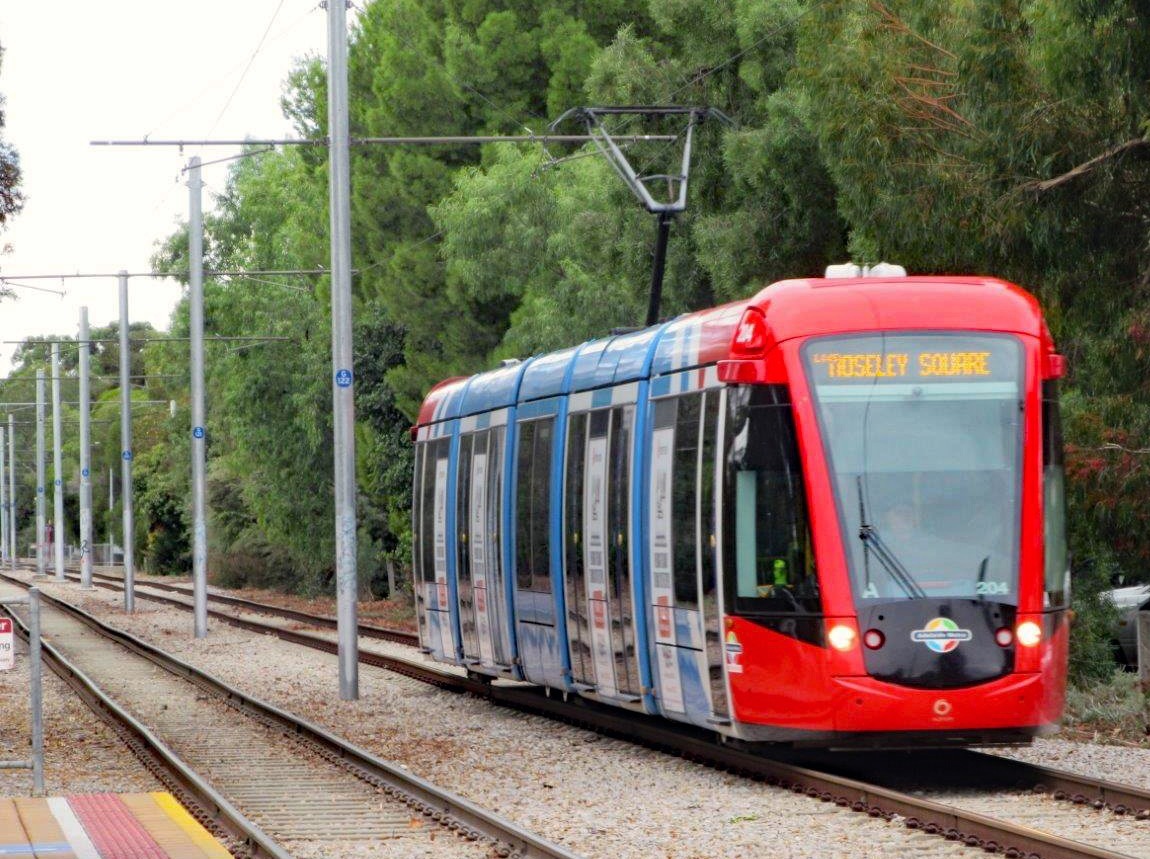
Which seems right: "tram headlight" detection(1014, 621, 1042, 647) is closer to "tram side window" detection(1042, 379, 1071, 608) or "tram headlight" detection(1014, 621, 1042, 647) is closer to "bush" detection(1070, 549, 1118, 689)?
"tram side window" detection(1042, 379, 1071, 608)

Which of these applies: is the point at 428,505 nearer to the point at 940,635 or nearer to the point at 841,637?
the point at 841,637

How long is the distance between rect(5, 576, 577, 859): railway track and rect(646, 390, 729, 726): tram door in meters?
2.13

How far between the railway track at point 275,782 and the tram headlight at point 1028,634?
3681 millimetres

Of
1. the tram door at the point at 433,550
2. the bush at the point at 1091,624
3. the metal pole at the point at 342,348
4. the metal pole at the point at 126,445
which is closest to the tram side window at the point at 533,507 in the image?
the tram door at the point at 433,550

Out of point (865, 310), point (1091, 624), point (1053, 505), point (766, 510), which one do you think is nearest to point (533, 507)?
point (766, 510)

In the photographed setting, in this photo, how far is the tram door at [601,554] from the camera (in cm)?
1617

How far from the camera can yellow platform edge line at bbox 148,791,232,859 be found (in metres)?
10.6

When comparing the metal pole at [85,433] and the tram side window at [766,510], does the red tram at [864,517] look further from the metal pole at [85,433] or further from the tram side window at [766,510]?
the metal pole at [85,433]

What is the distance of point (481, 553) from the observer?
20.3m

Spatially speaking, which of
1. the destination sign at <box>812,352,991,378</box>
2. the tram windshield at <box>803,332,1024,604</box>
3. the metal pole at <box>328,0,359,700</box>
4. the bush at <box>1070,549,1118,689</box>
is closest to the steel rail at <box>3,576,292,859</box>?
the metal pole at <box>328,0,359,700</box>

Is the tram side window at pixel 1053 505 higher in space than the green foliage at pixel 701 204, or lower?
lower

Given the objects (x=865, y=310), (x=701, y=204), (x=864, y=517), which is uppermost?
(x=701, y=204)

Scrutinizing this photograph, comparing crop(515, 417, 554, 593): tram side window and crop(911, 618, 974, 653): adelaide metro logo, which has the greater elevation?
crop(515, 417, 554, 593): tram side window

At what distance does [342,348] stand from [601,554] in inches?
259
